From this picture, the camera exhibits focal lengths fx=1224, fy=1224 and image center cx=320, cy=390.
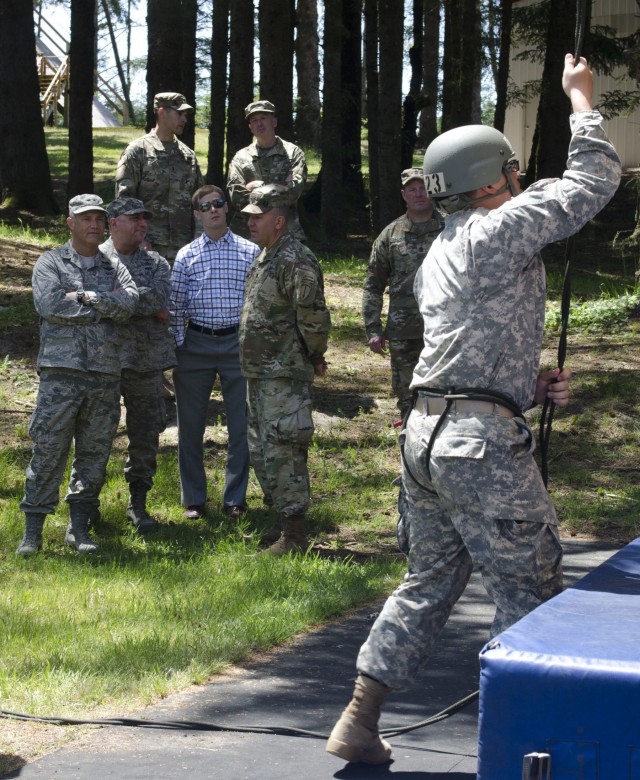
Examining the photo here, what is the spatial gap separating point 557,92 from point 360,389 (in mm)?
10941

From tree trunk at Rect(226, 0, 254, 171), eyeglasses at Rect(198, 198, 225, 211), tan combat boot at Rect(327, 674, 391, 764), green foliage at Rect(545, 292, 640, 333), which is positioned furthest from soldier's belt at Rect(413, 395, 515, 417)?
tree trunk at Rect(226, 0, 254, 171)

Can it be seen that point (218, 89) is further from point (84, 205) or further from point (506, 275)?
point (506, 275)

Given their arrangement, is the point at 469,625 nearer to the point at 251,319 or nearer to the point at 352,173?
the point at 251,319

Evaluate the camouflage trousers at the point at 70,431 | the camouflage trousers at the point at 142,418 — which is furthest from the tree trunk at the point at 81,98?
the camouflage trousers at the point at 70,431

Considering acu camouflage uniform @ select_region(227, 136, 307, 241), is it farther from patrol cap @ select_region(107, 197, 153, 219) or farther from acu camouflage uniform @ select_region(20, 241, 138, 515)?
acu camouflage uniform @ select_region(20, 241, 138, 515)

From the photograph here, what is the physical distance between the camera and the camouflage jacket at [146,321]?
8023mm

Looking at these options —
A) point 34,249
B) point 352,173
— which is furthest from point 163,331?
point 352,173

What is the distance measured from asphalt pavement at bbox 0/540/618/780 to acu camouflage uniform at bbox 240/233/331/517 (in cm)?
157

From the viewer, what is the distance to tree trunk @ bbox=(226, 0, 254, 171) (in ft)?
63.0

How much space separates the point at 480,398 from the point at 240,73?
17.1 m

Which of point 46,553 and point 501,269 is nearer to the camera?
point 501,269

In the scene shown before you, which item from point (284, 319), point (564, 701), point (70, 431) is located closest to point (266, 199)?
point (284, 319)

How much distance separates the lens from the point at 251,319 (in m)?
7.56

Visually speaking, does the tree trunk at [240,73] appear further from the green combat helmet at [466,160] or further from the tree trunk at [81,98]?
the green combat helmet at [466,160]
